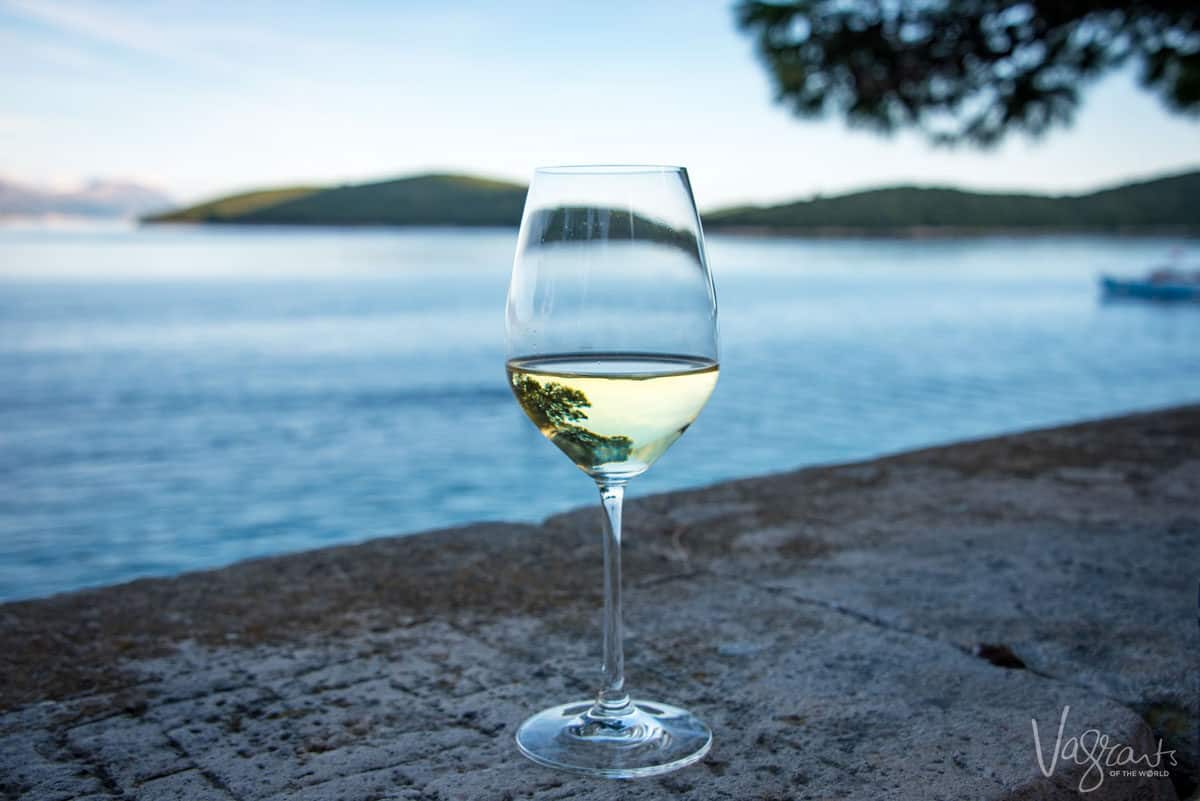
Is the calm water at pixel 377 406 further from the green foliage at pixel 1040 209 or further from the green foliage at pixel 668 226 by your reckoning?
the green foliage at pixel 1040 209

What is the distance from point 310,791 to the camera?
1.24 m

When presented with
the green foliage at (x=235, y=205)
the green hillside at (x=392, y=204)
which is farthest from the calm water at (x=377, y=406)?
the green foliage at (x=235, y=205)


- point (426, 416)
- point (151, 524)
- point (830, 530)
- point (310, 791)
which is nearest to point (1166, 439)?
point (830, 530)

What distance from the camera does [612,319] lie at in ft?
4.04

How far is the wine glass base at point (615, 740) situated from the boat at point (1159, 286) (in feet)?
132

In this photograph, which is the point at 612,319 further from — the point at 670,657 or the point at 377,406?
the point at 377,406

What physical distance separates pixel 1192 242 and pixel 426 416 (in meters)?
94.3

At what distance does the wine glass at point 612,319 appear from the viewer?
1.21 metres

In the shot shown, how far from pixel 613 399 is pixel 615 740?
44cm

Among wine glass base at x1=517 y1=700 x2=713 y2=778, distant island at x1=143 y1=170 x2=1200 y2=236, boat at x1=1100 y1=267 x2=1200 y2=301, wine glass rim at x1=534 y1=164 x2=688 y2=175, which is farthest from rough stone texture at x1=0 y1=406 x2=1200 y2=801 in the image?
distant island at x1=143 y1=170 x2=1200 y2=236

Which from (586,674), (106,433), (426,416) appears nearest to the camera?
(586,674)

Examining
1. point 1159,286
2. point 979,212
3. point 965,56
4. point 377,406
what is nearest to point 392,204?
point 979,212

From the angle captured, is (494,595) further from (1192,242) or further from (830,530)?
(1192,242)

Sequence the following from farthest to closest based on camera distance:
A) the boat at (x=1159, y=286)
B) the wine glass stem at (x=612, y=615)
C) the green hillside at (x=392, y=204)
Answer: the green hillside at (x=392, y=204) → the boat at (x=1159, y=286) → the wine glass stem at (x=612, y=615)
